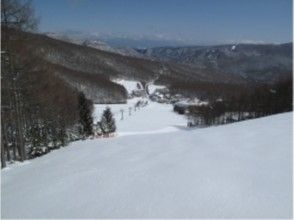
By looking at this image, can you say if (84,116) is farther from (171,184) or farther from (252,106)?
(252,106)

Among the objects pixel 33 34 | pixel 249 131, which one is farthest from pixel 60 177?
pixel 33 34

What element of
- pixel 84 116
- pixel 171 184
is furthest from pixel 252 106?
pixel 171 184

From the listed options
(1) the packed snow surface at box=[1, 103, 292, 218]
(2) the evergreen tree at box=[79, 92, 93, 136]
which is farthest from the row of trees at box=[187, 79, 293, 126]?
(1) the packed snow surface at box=[1, 103, 292, 218]

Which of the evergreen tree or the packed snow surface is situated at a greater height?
the packed snow surface

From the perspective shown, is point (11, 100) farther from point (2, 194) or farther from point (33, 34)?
point (2, 194)

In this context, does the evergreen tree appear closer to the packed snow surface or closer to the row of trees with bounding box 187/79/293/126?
the row of trees with bounding box 187/79/293/126

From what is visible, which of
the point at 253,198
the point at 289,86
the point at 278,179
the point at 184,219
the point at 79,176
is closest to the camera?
the point at 184,219

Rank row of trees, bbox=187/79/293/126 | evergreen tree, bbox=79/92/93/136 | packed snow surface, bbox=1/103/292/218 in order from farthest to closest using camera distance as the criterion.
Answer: row of trees, bbox=187/79/293/126, evergreen tree, bbox=79/92/93/136, packed snow surface, bbox=1/103/292/218
